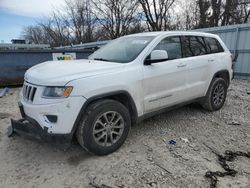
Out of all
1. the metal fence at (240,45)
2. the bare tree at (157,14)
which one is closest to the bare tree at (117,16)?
the bare tree at (157,14)

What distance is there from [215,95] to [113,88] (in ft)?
9.42

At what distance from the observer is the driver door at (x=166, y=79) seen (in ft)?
11.1

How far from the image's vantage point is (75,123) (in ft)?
8.93

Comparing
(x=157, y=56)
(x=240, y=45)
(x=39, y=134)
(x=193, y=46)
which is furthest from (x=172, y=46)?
(x=240, y=45)

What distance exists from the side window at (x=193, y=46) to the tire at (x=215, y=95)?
758 millimetres

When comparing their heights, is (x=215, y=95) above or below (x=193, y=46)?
below

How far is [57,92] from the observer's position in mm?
2627

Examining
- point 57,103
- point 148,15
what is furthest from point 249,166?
point 148,15

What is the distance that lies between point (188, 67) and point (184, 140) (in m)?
1.34

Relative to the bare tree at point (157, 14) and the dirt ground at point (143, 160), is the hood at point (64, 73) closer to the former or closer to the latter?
the dirt ground at point (143, 160)

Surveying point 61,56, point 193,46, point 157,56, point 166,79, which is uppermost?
point 193,46

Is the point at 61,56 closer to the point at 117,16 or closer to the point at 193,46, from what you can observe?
the point at 193,46

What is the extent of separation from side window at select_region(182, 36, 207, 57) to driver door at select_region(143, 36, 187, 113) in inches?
6.2

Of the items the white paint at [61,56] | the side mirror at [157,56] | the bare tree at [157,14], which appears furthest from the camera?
the bare tree at [157,14]
